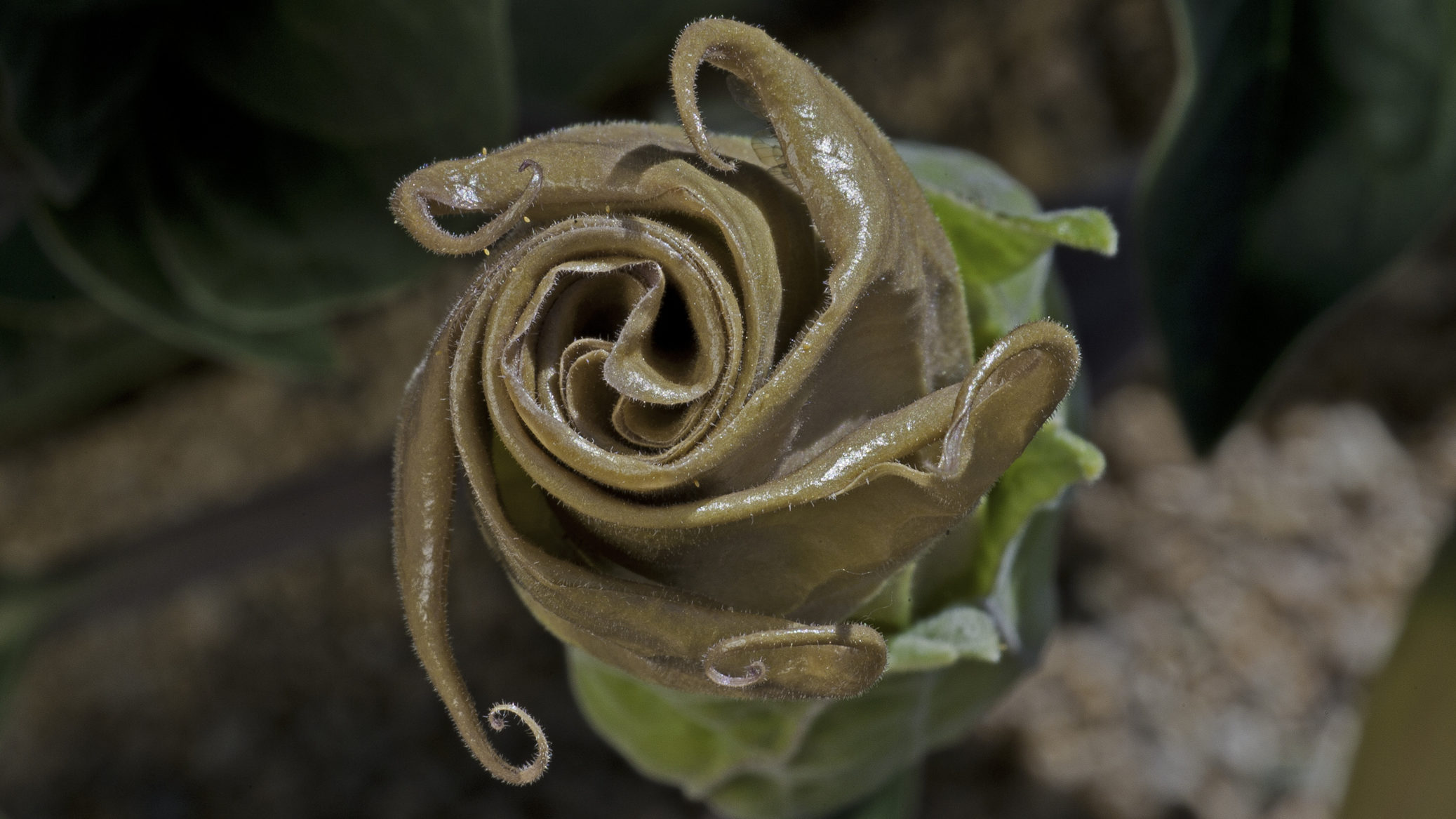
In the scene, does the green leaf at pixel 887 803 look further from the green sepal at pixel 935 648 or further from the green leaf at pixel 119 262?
the green leaf at pixel 119 262

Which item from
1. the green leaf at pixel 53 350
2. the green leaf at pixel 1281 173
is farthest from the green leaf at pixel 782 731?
the green leaf at pixel 53 350

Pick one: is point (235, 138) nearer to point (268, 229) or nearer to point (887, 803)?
point (268, 229)

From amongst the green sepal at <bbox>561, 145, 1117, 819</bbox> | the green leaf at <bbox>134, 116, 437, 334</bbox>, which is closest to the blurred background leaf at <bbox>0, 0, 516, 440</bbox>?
the green leaf at <bbox>134, 116, 437, 334</bbox>

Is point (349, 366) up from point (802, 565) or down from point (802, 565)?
down

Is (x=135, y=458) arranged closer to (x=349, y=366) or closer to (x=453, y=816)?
(x=349, y=366)

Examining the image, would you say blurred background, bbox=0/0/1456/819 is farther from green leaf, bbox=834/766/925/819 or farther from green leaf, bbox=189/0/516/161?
green leaf, bbox=834/766/925/819

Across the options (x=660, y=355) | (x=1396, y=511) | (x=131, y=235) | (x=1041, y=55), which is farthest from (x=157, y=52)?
(x=1396, y=511)

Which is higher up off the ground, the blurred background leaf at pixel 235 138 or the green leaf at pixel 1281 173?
the green leaf at pixel 1281 173
